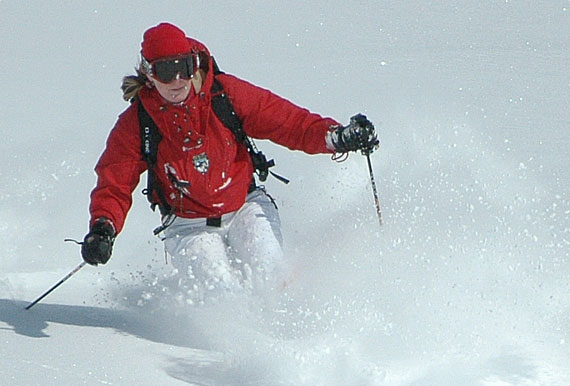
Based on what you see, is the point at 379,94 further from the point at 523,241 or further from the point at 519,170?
the point at 523,241

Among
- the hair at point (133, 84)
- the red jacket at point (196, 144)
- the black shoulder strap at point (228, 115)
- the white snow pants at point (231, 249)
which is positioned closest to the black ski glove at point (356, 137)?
the red jacket at point (196, 144)

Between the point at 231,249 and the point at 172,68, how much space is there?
3.47 feet

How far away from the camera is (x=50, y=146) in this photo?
8.69 m

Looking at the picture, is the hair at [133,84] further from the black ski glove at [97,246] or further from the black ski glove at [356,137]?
the black ski glove at [356,137]

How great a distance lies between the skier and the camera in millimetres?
4883

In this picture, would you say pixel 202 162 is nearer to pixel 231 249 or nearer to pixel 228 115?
pixel 228 115

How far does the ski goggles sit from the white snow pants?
2.95 feet

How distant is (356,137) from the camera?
498 cm

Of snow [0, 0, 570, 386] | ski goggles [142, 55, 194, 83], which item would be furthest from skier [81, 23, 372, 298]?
snow [0, 0, 570, 386]

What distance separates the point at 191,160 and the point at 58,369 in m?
1.37

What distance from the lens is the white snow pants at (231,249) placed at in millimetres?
5094

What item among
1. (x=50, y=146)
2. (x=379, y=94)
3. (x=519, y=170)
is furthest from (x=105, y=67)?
(x=519, y=170)

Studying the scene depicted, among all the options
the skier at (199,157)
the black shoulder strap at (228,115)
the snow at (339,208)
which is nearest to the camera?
the snow at (339,208)

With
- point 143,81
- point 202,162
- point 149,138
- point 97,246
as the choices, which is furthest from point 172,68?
point 97,246
